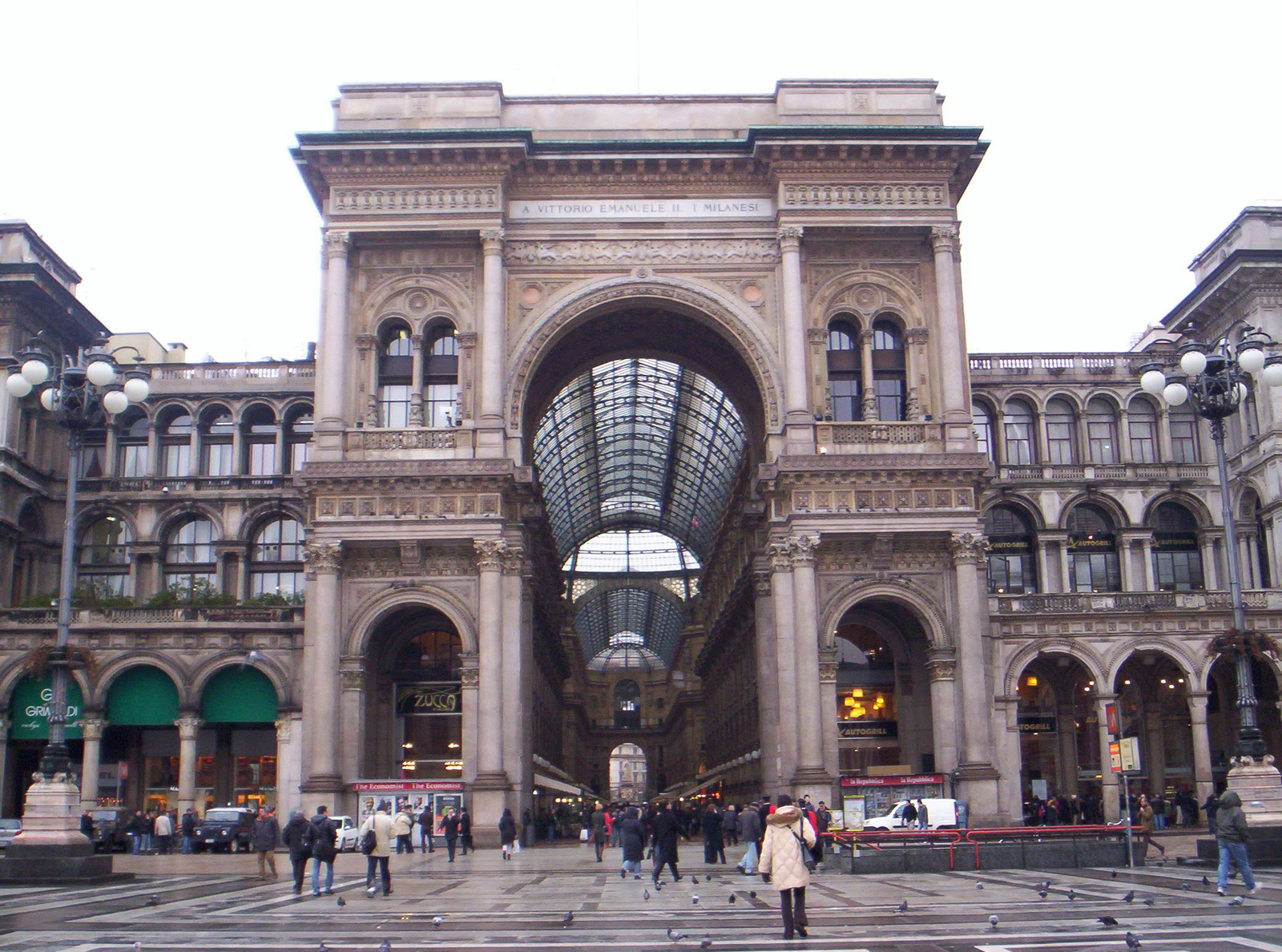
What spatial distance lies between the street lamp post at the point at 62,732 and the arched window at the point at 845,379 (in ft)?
87.2

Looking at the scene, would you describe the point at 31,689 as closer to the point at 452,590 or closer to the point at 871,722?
the point at 452,590

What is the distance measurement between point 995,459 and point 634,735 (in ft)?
315

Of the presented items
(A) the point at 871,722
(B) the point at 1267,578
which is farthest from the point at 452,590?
(B) the point at 1267,578

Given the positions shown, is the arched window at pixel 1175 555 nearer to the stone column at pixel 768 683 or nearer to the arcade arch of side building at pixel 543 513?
the arcade arch of side building at pixel 543 513

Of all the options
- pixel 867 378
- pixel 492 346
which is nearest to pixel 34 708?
pixel 492 346

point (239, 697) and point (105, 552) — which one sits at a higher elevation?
point (105, 552)

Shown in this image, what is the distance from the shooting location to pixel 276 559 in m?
64.2

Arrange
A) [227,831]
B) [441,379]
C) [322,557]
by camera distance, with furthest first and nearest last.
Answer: [441,379] → [227,831] → [322,557]

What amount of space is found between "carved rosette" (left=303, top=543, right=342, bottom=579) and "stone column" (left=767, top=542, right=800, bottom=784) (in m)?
15.3

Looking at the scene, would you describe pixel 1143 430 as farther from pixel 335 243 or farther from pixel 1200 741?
pixel 335 243

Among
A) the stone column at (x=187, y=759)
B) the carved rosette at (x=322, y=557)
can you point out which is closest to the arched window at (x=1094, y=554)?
the carved rosette at (x=322, y=557)

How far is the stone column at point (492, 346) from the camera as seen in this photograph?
47094mm

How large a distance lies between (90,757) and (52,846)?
1040 inches

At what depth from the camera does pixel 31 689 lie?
54750mm
